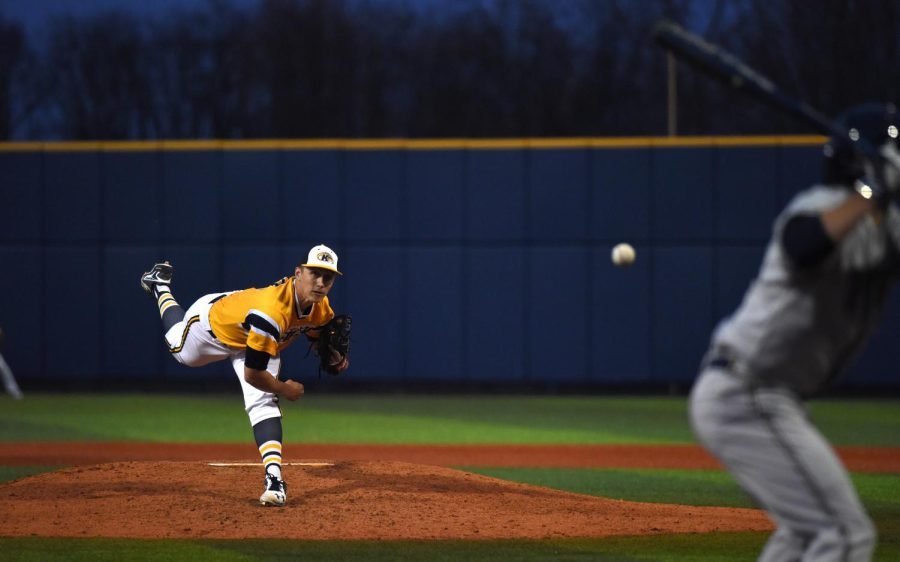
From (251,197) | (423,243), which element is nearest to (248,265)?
(251,197)

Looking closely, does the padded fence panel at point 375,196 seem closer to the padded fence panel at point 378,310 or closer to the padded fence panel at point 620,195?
the padded fence panel at point 378,310

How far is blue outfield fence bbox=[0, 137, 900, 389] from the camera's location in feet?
60.8

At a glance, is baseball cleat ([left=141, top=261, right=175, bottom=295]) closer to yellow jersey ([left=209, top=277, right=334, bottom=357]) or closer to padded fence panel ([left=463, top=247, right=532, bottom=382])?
yellow jersey ([left=209, top=277, right=334, bottom=357])

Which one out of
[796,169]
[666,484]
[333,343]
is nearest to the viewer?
[333,343]

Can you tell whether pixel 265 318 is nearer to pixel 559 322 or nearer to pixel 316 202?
pixel 559 322

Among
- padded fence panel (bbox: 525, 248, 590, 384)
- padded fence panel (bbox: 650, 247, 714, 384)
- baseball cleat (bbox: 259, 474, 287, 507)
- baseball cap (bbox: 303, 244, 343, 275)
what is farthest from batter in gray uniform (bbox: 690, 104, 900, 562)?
padded fence panel (bbox: 650, 247, 714, 384)

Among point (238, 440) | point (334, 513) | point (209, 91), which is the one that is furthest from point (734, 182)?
point (209, 91)

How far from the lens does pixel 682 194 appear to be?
18.6m

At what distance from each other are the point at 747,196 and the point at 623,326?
284 cm

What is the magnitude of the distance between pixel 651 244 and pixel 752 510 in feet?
36.4

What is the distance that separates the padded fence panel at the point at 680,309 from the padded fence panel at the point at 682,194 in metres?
0.30

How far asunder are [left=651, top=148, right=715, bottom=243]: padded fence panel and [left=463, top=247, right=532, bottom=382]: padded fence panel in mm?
2330

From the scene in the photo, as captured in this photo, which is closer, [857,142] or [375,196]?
[857,142]

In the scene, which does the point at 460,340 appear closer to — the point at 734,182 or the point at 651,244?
the point at 651,244
